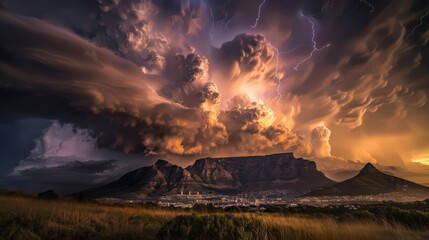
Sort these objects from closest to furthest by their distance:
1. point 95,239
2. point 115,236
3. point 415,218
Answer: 1. point 95,239
2. point 115,236
3. point 415,218

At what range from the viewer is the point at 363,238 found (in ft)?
28.2

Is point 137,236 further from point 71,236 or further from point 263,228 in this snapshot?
point 263,228

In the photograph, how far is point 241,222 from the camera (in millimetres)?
9539

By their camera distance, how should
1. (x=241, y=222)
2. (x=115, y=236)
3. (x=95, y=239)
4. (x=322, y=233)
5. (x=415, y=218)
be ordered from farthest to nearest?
(x=415, y=218), (x=241, y=222), (x=322, y=233), (x=115, y=236), (x=95, y=239)

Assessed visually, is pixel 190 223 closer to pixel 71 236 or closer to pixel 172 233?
pixel 172 233

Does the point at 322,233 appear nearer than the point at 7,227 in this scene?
No

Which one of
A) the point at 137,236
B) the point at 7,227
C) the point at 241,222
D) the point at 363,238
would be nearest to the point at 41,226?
the point at 7,227

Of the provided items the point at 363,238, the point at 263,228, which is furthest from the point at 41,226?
the point at 363,238

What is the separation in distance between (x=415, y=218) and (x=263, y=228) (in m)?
17.3

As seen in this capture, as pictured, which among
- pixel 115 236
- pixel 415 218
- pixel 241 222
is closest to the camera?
pixel 115 236

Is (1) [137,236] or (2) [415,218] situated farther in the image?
(2) [415,218]

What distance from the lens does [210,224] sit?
9047 mm

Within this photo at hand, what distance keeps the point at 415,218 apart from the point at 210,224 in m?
18.5

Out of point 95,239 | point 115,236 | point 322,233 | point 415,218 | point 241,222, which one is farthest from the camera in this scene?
point 415,218
